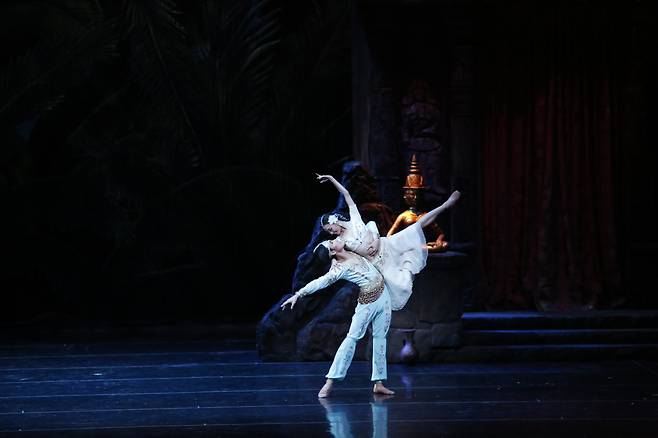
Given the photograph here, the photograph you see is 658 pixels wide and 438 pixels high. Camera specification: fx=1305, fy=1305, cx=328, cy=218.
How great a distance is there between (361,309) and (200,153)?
180 inches

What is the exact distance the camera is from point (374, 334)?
9008 millimetres

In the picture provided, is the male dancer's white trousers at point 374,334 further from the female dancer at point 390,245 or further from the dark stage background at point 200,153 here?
the dark stage background at point 200,153

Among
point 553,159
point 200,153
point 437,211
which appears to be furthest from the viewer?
point 200,153

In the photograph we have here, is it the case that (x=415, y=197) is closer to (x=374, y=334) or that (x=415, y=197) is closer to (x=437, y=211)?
(x=437, y=211)

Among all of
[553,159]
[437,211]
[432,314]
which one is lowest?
[432,314]

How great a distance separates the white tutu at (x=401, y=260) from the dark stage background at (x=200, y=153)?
2.36 m

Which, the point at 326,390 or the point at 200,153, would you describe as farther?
the point at 200,153

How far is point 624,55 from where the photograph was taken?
11453 mm

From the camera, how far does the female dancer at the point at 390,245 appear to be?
903 cm

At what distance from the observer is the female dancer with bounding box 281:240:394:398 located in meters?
8.92

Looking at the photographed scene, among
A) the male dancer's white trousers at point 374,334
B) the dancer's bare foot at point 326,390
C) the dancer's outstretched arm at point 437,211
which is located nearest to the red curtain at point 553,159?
the dancer's outstretched arm at point 437,211

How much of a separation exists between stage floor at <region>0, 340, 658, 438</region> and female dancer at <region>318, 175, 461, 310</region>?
0.77 meters

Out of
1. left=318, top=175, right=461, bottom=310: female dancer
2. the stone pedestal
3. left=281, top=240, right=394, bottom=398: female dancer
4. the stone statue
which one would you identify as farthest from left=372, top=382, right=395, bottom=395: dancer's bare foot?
the stone statue

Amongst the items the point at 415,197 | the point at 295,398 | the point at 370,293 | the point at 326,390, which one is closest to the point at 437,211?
the point at 370,293
